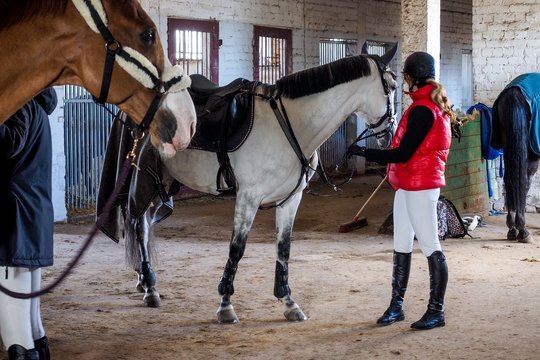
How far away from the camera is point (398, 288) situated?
16.7 ft

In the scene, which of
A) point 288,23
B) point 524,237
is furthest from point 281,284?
point 288,23

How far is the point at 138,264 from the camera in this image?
5.81 m

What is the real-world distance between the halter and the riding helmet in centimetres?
233

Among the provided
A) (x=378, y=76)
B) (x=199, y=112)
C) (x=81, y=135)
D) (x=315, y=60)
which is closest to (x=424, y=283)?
(x=378, y=76)

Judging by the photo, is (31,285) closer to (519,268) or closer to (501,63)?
(519,268)

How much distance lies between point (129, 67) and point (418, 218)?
258 cm

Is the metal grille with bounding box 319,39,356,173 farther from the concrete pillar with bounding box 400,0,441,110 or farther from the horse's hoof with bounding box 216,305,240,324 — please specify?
the horse's hoof with bounding box 216,305,240,324

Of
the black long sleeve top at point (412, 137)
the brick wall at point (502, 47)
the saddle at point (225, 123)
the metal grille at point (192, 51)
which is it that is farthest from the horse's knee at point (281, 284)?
the metal grille at point (192, 51)

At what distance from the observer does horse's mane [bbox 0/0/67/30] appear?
97.3 inches

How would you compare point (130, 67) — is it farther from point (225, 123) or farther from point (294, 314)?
point (294, 314)

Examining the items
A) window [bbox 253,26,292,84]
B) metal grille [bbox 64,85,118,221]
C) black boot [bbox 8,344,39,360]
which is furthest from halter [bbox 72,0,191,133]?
window [bbox 253,26,292,84]

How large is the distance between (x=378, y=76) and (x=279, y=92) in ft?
2.14

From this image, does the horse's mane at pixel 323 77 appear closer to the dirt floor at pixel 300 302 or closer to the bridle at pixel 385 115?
the bridle at pixel 385 115

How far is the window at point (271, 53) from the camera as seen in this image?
1302 centimetres
